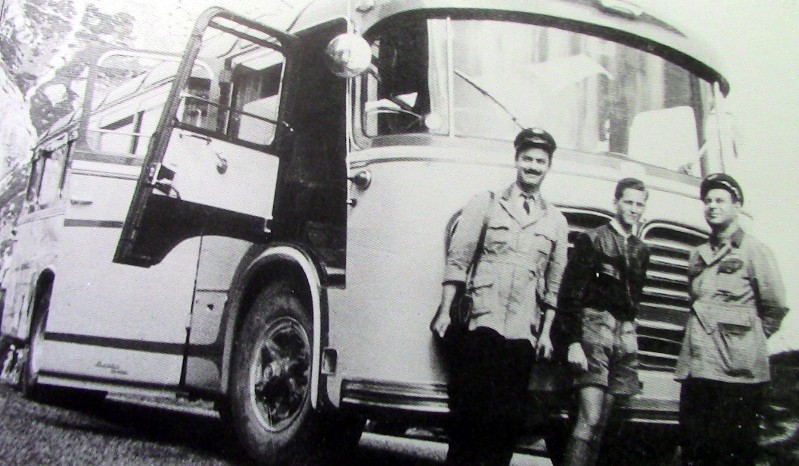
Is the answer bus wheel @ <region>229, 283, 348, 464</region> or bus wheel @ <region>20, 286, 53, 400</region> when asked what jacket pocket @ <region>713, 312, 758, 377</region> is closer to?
bus wheel @ <region>229, 283, 348, 464</region>

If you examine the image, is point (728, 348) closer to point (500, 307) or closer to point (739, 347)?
A: point (739, 347)

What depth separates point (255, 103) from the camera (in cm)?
422

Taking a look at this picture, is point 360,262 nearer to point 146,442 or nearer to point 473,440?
point 473,440

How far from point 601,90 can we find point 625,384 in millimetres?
1119

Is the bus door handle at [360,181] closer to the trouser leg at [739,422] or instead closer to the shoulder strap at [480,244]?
the shoulder strap at [480,244]

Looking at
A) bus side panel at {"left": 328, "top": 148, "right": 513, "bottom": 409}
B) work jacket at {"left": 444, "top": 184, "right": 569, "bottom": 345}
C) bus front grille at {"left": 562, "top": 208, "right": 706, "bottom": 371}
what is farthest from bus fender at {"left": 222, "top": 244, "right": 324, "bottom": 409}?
bus front grille at {"left": 562, "top": 208, "right": 706, "bottom": 371}

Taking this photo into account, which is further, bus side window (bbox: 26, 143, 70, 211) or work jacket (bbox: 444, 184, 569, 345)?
bus side window (bbox: 26, 143, 70, 211)

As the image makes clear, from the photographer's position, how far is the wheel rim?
11.9 feet

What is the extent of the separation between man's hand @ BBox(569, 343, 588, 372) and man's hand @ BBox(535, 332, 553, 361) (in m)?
0.08

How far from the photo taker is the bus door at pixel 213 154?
148 inches

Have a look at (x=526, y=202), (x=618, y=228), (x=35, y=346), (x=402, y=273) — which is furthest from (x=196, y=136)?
(x=35, y=346)

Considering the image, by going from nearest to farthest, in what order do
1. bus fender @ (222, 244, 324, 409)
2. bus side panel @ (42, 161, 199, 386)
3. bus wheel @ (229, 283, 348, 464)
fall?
bus fender @ (222, 244, 324, 409) → bus wheel @ (229, 283, 348, 464) → bus side panel @ (42, 161, 199, 386)

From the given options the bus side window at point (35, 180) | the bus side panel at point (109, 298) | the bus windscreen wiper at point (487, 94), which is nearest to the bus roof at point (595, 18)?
the bus windscreen wiper at point (487, 94)

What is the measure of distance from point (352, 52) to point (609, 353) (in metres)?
1.52
